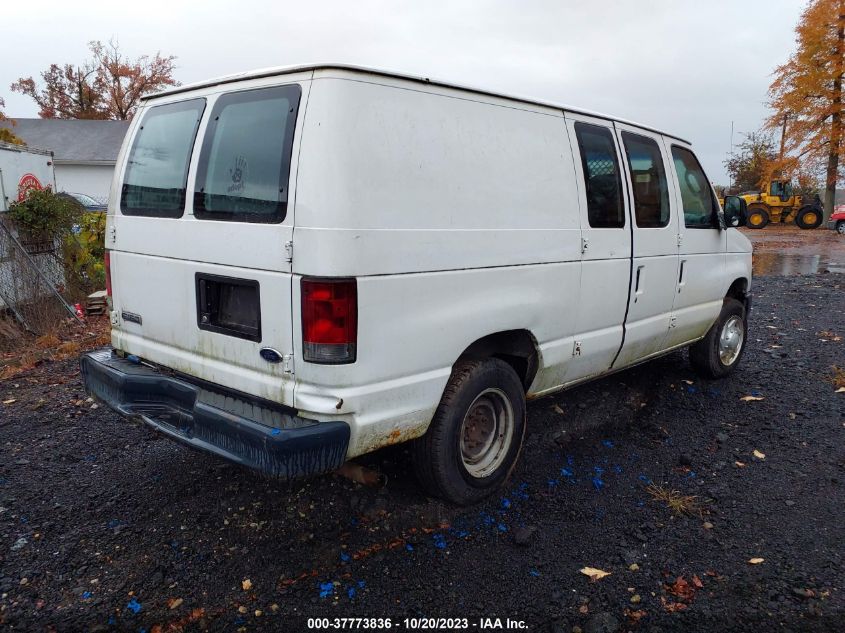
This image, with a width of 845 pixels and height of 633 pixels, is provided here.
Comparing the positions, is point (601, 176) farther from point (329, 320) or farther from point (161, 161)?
point (161, 161)

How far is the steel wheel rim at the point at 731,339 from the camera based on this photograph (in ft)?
19.2

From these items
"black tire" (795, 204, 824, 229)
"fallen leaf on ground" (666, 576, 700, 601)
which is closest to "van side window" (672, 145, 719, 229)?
"fallen leaf on ground" (666, 576, 700, 601)

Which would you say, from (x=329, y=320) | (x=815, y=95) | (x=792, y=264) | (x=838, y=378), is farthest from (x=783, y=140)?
(x=329, y=320)

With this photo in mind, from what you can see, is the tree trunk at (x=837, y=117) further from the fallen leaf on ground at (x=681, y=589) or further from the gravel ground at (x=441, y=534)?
the fallen leaf on ground at (x=681, y=589)

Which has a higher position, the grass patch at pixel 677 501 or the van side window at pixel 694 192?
the van side window at pixel 694 192

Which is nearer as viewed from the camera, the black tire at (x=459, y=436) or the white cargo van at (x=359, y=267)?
the white cargo van at (x=359, y=267)

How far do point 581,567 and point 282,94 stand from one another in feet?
8.64

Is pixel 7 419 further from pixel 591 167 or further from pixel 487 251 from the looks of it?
pixel 591 167

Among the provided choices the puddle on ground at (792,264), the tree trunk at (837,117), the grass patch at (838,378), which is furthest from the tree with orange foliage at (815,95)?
the grass patch at (838,378)

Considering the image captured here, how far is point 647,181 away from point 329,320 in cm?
289

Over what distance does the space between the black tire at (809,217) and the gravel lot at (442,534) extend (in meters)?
29.0

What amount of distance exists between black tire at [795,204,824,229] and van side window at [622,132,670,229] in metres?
29.4

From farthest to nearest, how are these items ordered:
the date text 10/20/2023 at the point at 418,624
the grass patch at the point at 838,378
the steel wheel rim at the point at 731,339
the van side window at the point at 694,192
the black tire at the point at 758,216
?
the black tire at the point at 758,216 < the steel wheel rim at the point at 731,339 < the grass patch at the point at 838,378 < the van side window at the point at 694,192 < the date text 10/20/2023 at the point at 418,624

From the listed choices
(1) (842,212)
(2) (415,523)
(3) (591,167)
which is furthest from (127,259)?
(1) (842,212)
